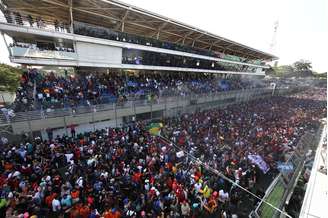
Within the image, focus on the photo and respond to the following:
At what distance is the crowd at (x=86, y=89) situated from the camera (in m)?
13.7

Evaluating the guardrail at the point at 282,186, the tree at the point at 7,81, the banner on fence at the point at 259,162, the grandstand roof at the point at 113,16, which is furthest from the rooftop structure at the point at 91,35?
the tree at the point at 7,81

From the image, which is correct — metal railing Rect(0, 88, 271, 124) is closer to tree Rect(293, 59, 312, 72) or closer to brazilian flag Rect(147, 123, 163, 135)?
brazilian flag Rect(147, 123, 163, 135)

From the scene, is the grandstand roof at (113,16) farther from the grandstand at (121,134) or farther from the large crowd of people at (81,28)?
the large crowd of people at (81,28)

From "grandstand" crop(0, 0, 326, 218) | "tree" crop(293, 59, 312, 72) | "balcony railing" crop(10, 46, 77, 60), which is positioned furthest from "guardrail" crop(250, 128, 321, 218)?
"tree" crop(293, 59, 312, 72)

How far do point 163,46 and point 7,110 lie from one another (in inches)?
712

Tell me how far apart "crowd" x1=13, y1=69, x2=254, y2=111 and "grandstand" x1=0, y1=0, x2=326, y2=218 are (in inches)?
3.7

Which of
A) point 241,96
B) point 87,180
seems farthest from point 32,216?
point 241,96

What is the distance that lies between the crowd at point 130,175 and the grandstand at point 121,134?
5cm

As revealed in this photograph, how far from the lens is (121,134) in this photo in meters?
14.3

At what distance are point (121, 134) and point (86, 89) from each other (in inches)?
220

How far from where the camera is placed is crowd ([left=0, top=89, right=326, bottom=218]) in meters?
7.73

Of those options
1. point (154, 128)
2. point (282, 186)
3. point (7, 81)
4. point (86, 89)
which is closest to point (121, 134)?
point (154, 128)

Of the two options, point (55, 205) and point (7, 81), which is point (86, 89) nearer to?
point (55, 205)

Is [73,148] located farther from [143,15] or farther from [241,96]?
[241,96]
